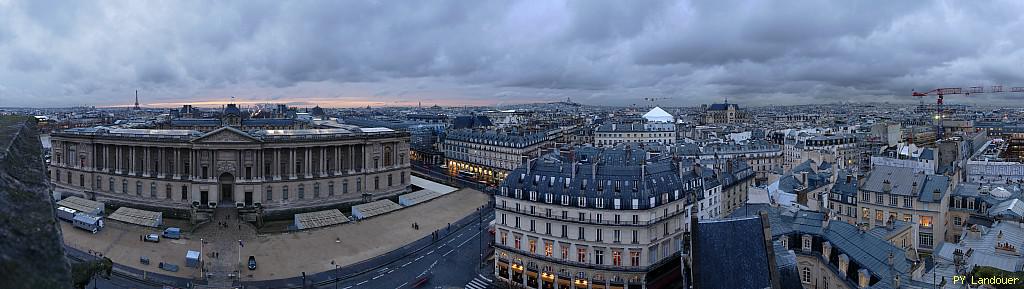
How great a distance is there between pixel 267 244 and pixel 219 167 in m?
27.2

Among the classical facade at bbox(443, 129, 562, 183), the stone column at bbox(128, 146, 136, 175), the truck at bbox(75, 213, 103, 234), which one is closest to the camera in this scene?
the truck at bbox(75, 213, 103, 234)

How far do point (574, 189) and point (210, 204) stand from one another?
196ft

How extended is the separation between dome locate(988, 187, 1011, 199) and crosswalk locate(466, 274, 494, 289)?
5487cm

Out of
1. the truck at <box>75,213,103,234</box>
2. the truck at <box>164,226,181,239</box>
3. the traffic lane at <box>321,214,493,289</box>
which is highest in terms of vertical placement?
the truck at <box>75,213,103,234</box>

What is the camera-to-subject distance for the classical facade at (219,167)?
313ft

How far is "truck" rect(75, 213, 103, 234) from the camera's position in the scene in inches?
3019

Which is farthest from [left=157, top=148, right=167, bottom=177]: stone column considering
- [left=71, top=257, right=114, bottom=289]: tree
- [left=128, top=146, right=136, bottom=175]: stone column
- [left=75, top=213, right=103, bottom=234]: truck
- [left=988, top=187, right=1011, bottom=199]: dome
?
[left=988, top=187, right=1011, bottom=199]: dome

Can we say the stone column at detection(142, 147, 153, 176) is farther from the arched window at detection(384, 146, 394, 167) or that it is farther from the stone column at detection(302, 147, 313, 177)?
the arched window at detection(384, 146, 394, 167)

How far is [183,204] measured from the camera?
3752 inches

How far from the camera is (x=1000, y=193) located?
71125 mm

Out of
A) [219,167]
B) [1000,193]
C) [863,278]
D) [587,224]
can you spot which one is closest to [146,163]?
[219,167]

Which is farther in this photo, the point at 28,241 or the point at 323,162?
the point at 323,162

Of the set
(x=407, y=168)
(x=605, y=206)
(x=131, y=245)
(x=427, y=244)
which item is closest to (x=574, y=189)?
(x=605, y=206)

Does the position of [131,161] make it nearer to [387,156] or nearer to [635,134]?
[387,156]
